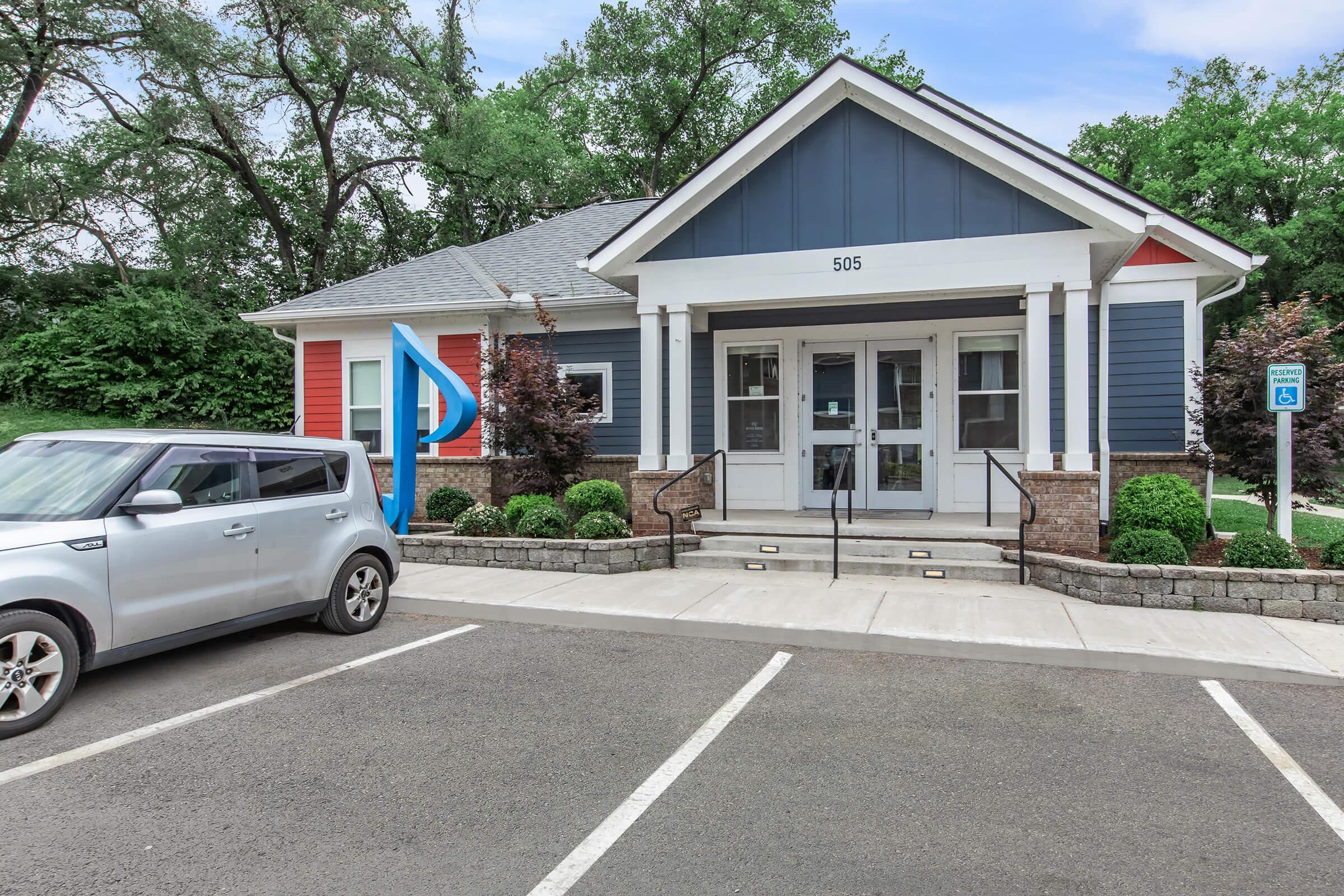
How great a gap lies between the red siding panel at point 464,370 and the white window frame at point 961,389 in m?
6.90

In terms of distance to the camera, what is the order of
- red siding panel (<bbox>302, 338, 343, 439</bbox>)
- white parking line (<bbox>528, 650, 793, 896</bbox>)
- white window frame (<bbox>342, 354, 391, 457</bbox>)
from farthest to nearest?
red siding panel (<bbox>302, 338, 343, 439</bbox>) → white window frame (<bbox>342, 354, 391, 457</bbox>) → white parking line (<bbox>528, 650, 793, 896</bbox>)

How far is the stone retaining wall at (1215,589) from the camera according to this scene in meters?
6.79

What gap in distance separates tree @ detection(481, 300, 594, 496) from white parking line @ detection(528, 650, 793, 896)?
5.91m

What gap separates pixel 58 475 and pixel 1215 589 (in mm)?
8924

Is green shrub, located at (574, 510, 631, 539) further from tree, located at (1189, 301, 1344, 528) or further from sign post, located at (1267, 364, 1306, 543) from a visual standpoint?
tree, located at (1189, 301, 1344, 528)

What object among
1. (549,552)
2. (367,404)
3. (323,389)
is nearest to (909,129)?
(549,552)

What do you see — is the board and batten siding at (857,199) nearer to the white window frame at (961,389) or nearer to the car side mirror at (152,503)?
the white window frame at (961,389)

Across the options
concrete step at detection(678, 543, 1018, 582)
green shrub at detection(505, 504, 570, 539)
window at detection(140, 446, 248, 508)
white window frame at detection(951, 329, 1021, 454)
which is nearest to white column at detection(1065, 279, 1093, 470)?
concrete step at detection(678, 543, 1018, 582)

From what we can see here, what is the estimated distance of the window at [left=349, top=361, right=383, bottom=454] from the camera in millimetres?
12984

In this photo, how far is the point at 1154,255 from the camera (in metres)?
10.5

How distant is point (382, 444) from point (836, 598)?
27.4ft

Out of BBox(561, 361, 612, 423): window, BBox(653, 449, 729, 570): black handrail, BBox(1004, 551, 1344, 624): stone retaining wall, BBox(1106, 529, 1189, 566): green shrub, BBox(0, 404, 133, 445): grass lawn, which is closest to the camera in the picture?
BBox(1004, 551, 1344, 624): stone retaining wall

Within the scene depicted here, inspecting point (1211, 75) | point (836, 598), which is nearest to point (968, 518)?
point (836, 598)

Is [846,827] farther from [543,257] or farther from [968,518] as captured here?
[543,257]
